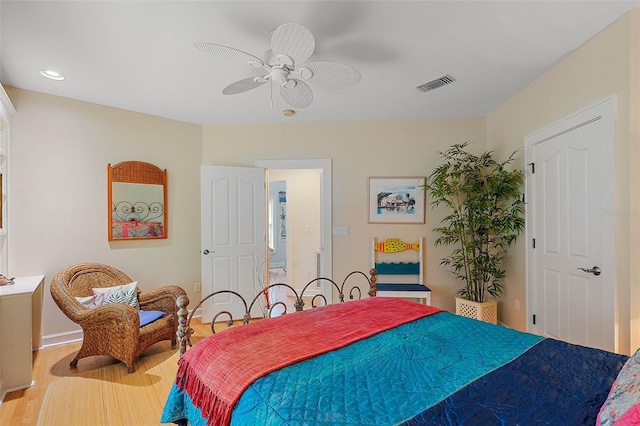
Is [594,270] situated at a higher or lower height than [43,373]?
higher

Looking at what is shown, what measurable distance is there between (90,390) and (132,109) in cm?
282

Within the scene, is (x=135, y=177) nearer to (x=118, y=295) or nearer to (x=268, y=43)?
(x=118, y=295)

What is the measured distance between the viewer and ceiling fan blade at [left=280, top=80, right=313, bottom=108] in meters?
2.24

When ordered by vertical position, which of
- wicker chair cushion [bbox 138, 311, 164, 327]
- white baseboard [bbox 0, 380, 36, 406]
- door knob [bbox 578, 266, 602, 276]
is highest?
door knob [bbox 578, 266, 602, 276]

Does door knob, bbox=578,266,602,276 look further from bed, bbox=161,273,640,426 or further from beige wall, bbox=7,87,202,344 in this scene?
beige wall, bbox=7,87,202,344

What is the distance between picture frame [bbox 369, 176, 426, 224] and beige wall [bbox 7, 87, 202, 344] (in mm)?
2354

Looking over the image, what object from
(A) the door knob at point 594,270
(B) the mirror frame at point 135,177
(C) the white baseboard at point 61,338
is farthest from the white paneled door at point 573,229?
(C) the white baseboard at point 61,338

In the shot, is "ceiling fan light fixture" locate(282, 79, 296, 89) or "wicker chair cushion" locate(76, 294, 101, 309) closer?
"ceiling fan light fixture" locate(282, 79, 296, 89)

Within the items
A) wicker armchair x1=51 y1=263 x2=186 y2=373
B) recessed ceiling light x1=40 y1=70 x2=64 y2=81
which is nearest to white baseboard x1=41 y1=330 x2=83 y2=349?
wicker armchair x1=51 y1=263 x2=186 y2=373

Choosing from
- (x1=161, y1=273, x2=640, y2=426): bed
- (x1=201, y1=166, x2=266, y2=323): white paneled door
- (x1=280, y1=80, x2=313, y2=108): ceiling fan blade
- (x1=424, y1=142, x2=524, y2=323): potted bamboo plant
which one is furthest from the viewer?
(x1=201, y1=166, x2=266, y2=323): white paneled door

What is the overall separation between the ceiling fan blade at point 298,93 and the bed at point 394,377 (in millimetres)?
1608

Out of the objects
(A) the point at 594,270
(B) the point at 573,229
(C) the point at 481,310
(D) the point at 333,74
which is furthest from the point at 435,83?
(C) the point at 481,310

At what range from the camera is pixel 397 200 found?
390cm

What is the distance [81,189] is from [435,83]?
3773 mm
